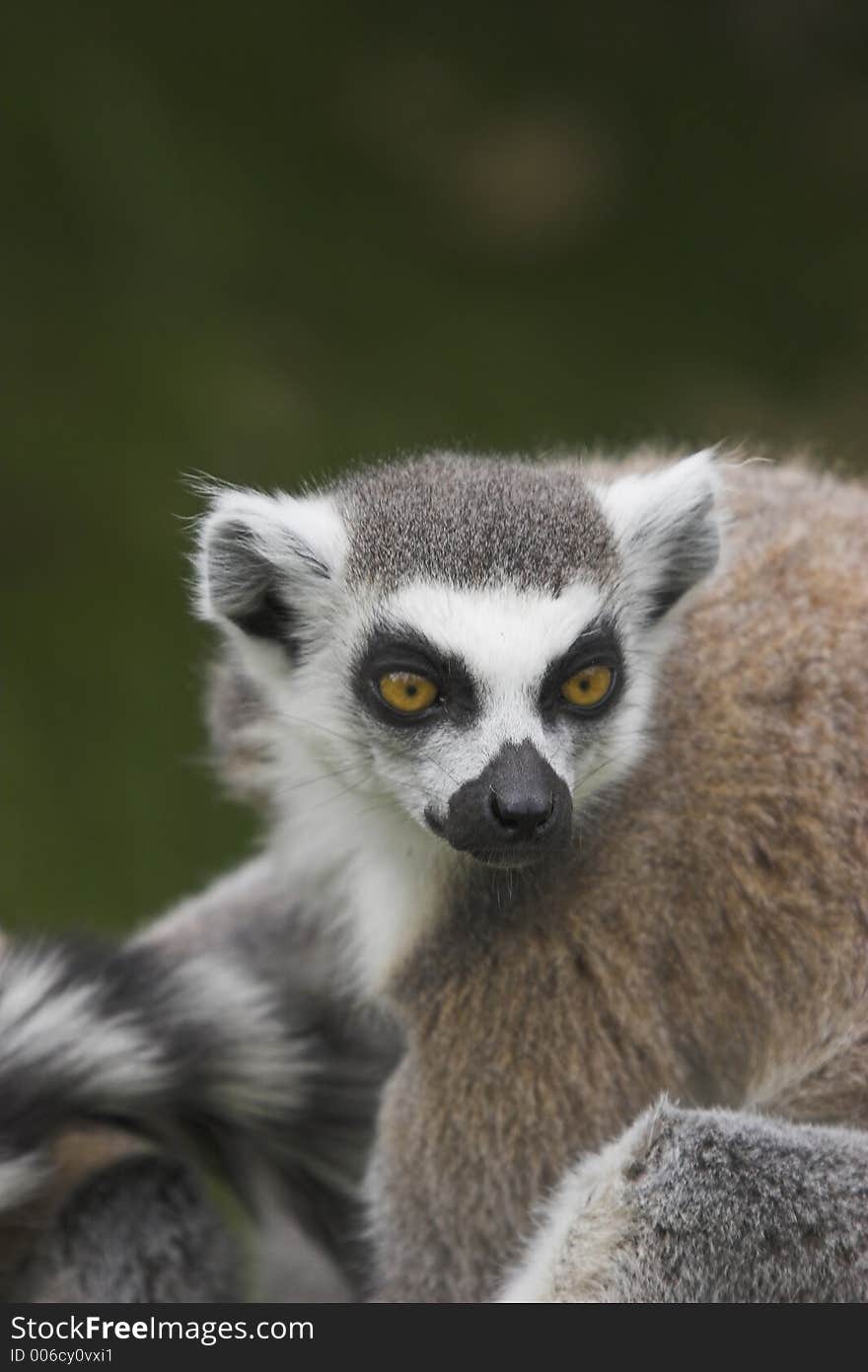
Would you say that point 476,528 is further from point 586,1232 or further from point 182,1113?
point 182,1113

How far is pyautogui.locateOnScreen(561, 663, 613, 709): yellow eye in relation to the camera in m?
2.19

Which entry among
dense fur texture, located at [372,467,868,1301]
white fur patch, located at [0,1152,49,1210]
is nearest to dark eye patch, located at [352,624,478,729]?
dense fur texture, located at [372,467,868,1301]

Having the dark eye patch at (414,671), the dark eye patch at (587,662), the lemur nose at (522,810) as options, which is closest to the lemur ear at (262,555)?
the dark eye patch at (414,671)

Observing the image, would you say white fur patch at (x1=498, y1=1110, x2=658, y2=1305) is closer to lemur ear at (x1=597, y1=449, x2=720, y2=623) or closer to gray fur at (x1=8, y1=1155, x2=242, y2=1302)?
gray fur at (x1=8, y1=1155, x2=242, y2=1302)

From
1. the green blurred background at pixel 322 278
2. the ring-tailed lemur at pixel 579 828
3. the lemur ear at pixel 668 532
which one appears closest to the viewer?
the ring-tailed lemur at pixel 579 828

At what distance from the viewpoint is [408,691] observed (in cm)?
219

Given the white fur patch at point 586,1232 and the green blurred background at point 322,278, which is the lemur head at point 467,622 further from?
the green blurred background at point 322,278

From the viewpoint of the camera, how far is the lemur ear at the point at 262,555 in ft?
7.57

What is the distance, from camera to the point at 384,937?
98.2 inches

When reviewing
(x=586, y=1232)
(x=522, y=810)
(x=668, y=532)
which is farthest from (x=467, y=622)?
(x=586, y=1232)

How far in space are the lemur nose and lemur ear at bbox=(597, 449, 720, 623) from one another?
0.47 meters

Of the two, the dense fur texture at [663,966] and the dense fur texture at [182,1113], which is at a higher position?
the dense fur texture at [663,966]

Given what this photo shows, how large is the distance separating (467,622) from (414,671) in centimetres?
11

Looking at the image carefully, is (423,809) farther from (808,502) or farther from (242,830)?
(242,830)
